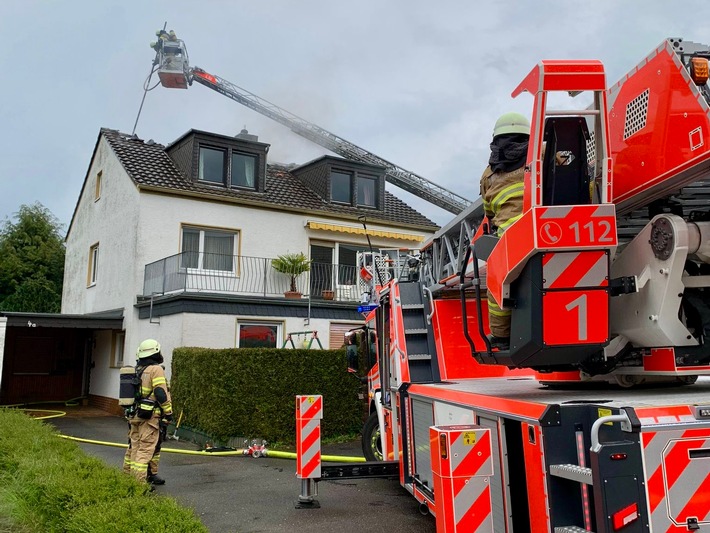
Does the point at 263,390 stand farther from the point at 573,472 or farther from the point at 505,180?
the point at 573,472

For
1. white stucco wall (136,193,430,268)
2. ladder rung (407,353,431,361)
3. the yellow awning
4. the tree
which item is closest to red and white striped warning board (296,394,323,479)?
ladder rung (407,353,431,361)

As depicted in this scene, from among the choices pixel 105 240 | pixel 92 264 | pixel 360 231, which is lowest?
pixel 92 264

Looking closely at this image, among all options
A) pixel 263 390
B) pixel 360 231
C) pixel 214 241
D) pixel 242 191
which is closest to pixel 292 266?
pixel 214 241

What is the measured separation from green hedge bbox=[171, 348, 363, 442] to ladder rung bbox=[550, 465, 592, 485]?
9220 millimetres

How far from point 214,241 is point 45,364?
8173mm

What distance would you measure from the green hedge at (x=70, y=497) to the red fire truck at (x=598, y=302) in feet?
6.60

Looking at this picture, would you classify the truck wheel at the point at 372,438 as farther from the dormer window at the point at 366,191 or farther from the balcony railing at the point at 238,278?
the dormer window at the point at 366,191

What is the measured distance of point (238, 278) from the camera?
17.2 metres

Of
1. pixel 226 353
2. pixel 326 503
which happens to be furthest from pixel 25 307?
pixel 326 503

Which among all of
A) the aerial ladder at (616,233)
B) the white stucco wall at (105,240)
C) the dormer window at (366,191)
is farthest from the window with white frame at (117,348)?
the aerial ladder at (616,233)

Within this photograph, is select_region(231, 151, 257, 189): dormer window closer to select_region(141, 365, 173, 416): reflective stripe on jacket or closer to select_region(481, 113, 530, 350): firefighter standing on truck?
select_region(141, 365, 173, 416): reflective stripe on jacket

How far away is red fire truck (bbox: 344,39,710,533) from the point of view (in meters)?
2.76

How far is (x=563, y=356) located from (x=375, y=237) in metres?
16.6

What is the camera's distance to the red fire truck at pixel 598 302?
2.76 m
